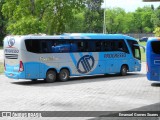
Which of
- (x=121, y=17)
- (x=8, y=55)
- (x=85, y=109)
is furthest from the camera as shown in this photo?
(x=121, y=17)

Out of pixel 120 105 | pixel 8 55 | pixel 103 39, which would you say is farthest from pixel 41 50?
pixel 120 105

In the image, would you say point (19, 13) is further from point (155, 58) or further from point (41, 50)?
point (155, 58)

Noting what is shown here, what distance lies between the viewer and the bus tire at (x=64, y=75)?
21844 mm

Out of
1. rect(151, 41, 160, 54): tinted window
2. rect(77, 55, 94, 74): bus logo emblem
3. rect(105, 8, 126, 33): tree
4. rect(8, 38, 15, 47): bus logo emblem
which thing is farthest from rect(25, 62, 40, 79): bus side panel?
rect(105, 8, 126, 33): tree

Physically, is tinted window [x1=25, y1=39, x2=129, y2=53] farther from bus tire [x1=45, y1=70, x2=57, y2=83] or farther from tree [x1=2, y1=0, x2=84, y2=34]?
tree [x1=2, y1=0, x2=84, y2=34]

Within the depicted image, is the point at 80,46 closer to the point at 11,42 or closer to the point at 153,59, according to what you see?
the point at 11,42

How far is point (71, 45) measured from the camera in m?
22.5

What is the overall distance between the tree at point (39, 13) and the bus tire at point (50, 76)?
7.77 metres

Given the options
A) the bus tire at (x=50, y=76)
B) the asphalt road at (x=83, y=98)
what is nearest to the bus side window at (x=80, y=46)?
the bus tire at (x=50, y=76)

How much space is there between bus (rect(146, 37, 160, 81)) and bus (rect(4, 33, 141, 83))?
4.82 meters

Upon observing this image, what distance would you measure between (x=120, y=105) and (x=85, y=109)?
1.51m

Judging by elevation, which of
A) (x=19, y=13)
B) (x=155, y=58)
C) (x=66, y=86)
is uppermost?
(x=19, y=13)

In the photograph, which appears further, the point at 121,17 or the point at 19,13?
the point at 121,17

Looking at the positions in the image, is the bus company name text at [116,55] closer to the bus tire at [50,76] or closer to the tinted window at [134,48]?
the tinted window at [134,48]
